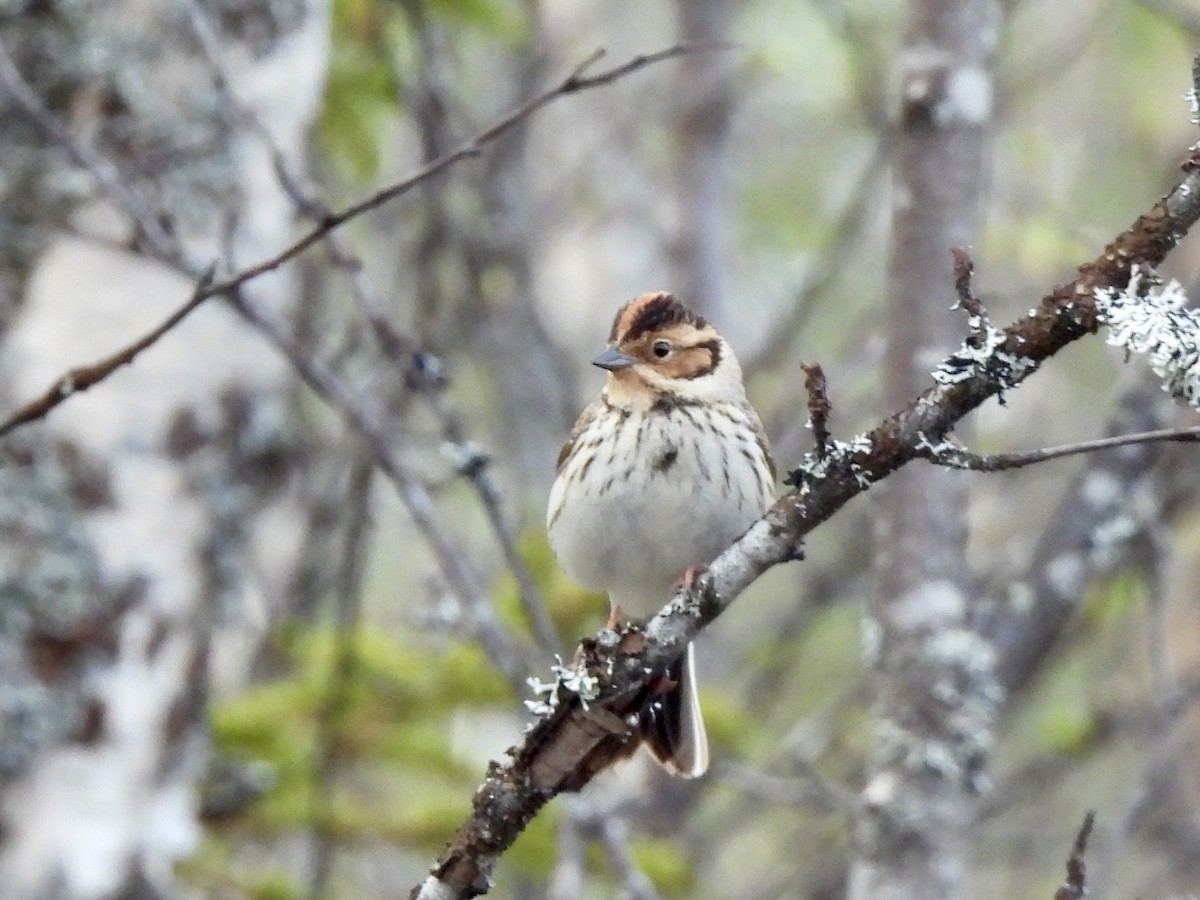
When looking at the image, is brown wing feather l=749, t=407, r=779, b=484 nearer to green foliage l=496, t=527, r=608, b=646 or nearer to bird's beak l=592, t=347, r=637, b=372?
bird's beak l=592, t=347, r=637, b=372

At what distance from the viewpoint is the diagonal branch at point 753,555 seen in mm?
1871

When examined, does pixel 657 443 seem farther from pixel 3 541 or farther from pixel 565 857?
pixel 3 541

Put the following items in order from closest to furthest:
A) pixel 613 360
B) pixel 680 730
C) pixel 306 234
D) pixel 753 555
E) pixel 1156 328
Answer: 1. pixel 1156 328
2. pixel 753 555
3. pixel 306 234
4. pixel 680 730
5. pixel 613 360

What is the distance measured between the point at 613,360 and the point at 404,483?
20.5 inches

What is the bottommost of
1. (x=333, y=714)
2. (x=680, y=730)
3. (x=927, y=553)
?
(x=680, y=730)

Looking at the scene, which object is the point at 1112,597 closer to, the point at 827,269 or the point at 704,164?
the point at 827,269

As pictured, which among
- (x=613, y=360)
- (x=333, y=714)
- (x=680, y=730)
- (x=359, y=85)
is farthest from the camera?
(x=359, y=85)

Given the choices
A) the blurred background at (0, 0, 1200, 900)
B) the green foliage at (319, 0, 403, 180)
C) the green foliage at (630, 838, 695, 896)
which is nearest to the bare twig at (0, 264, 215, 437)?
the blurred background at (0, 0, 1200, 900)

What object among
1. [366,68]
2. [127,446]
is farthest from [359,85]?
[127,446]

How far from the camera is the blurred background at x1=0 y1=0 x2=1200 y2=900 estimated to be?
372 cm

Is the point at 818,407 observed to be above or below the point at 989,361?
above

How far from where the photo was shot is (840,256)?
6070 millimetres

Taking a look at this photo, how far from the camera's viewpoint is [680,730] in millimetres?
3289

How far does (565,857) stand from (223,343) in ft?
4.76
